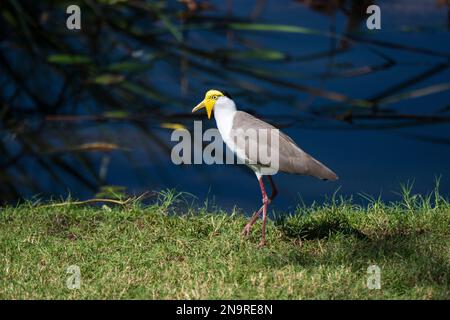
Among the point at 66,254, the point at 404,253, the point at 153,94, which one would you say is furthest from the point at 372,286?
the point at 153,94

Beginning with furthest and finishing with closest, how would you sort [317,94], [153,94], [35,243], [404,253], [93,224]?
1. [153,94]
2. [317,94]
3. [93,224]
4. [35,243]
5. [404,253]

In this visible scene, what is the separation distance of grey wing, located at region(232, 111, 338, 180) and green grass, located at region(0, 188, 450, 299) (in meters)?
0.29

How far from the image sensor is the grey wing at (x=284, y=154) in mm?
2982

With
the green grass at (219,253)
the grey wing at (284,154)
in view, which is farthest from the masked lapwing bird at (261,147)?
the green grass at (219,253)

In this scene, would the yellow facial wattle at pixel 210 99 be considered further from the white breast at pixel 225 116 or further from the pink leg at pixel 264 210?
the pink leg at pixel 264 210

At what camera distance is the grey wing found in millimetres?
2982

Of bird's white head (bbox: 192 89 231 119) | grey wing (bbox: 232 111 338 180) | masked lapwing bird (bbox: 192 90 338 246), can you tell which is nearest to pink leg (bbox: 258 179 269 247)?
masked lapwing bird (bbox: 192 90 338 246)

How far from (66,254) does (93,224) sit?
0.37 meters

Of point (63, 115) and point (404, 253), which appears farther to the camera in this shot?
point (63, 115)

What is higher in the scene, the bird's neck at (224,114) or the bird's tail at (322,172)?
the bird's neck at (224,114)

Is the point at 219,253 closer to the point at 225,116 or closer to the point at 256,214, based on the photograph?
the point at 256,214

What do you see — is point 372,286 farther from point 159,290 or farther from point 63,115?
point 63,115

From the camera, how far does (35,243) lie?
128 inches

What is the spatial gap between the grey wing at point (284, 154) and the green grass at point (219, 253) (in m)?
0.29
